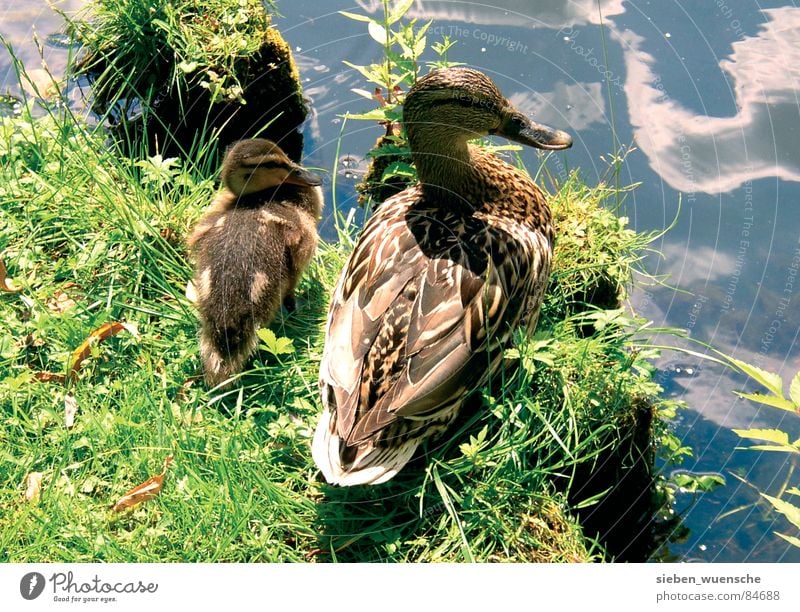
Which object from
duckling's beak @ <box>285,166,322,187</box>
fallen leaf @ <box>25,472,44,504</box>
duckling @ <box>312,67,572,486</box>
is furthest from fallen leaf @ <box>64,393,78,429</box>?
duckling's beak @ <box>285,166,322,187</box>

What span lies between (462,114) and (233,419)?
1.26m

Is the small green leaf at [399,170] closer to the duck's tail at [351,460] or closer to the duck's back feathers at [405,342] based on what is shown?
the duck's back feathers at [405,342]

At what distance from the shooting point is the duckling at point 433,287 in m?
2.79

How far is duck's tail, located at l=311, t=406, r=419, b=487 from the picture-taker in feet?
9.00

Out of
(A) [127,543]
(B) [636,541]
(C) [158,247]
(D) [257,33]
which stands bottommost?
(B) [636,541]

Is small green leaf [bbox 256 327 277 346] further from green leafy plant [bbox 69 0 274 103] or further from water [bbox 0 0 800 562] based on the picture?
green leafy plant [bbox 69 0 274 103]

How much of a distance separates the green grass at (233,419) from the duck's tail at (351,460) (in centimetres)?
15

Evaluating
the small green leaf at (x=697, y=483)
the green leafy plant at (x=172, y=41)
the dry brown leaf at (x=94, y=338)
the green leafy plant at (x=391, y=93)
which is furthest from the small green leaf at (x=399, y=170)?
the small green leaf at (x=697, y=483)

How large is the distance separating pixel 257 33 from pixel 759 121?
2.31 m

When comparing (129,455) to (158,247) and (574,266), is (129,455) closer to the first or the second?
(158,247)

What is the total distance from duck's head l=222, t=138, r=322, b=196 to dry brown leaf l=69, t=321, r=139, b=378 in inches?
25.0

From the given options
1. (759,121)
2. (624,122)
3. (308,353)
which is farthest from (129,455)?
(759,121)

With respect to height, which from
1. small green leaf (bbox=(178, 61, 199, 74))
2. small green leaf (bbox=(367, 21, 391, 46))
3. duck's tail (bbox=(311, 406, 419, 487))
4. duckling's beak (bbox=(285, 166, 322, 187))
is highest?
small green leaf (bbox=(367, 21, 391, 46))

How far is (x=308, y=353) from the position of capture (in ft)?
11.1
